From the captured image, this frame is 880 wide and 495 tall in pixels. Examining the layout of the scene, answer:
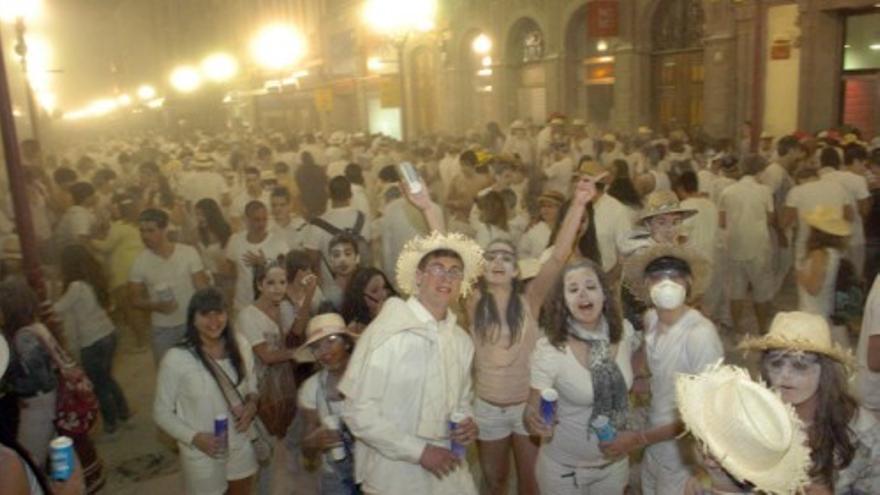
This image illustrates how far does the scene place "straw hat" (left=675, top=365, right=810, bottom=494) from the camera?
2229 millimetres

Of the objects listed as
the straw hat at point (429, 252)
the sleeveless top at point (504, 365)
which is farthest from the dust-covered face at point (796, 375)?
the sleeveless top at point (504, 365)

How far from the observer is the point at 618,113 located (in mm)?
20203

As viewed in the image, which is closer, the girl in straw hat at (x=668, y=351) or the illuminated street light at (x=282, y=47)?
the girl in straw hat at (x=668, y=351)

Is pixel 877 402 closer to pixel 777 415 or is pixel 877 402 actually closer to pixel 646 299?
pixel 646 299

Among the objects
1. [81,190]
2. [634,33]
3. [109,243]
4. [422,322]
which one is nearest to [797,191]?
[422,322]

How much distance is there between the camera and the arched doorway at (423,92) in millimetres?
29031

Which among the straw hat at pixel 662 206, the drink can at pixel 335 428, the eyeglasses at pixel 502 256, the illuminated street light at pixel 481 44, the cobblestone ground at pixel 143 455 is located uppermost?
the illuminated street light at pixel 481 44

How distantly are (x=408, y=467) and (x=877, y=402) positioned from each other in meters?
2.80

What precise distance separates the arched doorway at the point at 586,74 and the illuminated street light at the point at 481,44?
392cm

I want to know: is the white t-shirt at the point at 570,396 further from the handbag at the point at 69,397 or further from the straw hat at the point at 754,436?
the handbag at the point at 69,397

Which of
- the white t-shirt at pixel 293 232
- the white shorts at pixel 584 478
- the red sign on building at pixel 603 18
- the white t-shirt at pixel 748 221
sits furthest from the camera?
the red sign on building at pixel 603 18

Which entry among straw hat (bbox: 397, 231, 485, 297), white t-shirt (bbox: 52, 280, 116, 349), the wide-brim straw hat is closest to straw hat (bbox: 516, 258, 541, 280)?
the wide-brim straw hat

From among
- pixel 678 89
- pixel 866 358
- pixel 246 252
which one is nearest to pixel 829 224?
pixel 866 358

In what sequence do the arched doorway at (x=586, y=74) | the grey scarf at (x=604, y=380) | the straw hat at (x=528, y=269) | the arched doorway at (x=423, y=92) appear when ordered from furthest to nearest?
the arched doorway at (x=423, y=92) → the arched doorway at (x=586, y=74) → the straw hat at (x=528, y=269) → the grey scarf at (x=604, y=380)
